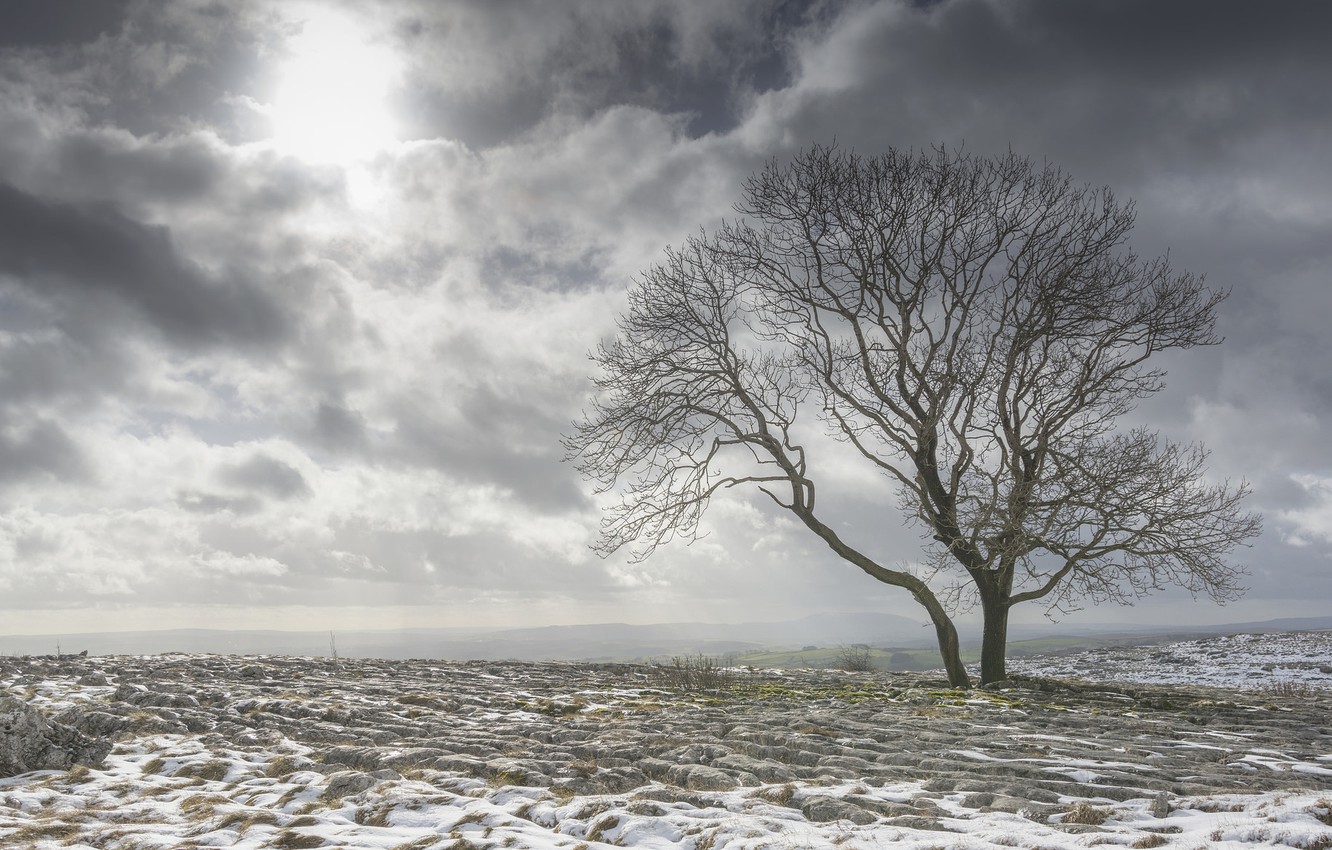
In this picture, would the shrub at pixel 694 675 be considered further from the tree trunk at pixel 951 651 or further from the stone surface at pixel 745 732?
the tree trunk at pixel 951 651

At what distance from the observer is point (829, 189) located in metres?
15.2

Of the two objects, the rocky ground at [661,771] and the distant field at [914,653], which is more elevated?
the rocky ground at [661,771]

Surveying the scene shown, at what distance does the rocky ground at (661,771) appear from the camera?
5.18 meters

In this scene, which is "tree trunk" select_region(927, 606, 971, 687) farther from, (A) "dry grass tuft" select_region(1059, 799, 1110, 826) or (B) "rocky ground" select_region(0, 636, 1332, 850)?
(A) "dry grass tuft" select_region(1059, 799, 1110, 826)

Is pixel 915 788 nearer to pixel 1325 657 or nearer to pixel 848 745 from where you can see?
pixel 848 745

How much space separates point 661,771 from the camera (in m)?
6.95

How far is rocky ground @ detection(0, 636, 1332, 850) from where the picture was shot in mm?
5184

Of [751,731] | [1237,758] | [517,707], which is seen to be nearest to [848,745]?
[751,731]

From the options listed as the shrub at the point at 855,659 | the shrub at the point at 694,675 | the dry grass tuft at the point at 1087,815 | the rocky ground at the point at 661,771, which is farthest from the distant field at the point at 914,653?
the dry grass tuft at the point at 1087,815

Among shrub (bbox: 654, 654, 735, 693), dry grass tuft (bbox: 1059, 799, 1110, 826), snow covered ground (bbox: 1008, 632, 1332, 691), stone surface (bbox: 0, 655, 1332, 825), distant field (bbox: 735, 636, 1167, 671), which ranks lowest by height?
distant field (bbox: 735, 636, 1167, 671)

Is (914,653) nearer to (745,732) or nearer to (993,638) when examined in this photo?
(993,638)

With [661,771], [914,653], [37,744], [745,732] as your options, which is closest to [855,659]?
[745,732]

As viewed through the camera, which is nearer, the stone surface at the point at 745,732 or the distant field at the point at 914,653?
the stone surface at the point at 745,732

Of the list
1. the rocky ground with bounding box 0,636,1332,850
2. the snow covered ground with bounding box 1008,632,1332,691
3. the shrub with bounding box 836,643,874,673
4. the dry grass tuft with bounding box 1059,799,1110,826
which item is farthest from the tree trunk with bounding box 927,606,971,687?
the dry grass tuft with bounding box 1059,799,1110,826
